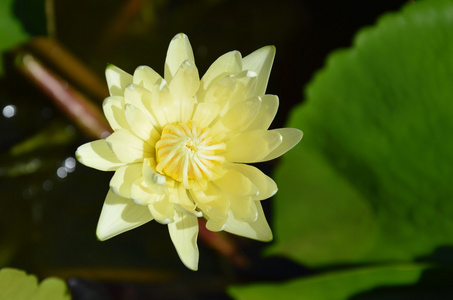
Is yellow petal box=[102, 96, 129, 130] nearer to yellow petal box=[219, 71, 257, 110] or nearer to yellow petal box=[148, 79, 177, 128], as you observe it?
yellow petal box=[148, 79, 177, 128]

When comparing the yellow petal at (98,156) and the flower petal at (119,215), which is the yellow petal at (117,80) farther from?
the flower petal at (119,215)

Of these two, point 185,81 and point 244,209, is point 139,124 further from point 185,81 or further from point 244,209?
point 244,209

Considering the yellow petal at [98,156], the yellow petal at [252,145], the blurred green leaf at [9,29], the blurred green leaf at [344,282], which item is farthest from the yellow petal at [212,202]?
the blurred green leaf at [9,29]

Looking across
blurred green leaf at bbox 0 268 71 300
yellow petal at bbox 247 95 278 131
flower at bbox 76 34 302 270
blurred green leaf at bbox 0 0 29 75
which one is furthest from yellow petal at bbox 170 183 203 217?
blurred green leaf at bbox 0 0 29 75

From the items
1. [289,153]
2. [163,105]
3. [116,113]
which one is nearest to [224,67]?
[163,105]

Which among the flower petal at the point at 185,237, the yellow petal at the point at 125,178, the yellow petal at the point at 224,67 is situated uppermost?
the yellow petal at the point at 224,67
